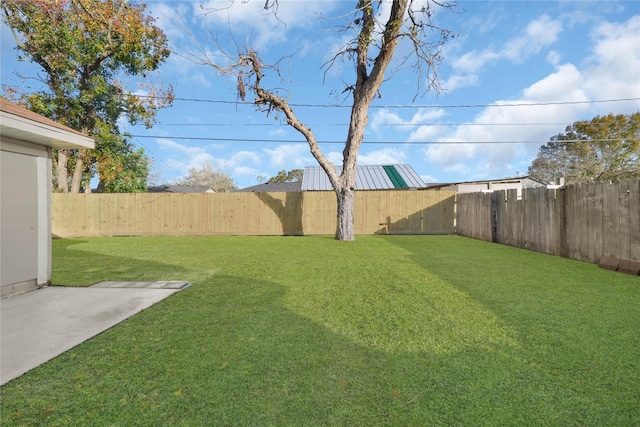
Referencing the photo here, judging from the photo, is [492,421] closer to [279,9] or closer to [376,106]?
[279,9]

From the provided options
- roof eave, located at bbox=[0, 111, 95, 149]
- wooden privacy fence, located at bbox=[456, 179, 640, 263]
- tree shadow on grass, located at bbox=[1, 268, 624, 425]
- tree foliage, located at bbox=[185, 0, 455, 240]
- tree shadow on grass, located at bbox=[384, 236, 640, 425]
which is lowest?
tree shadow on grass, located at bbox=[1, 268, 624, 425]

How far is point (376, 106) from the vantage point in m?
17.6

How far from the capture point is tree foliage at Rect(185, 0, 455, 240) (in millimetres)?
7734

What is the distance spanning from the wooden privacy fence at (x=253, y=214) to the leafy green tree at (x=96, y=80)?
3.64 meters

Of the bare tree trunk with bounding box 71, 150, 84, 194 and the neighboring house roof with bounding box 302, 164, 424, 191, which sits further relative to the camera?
the neighboring house roof with bounding box 302, 164, 424, 191

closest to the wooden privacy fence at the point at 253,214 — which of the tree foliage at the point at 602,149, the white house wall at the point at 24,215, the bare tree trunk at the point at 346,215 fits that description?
the bare tree trunk at the point at 346,215

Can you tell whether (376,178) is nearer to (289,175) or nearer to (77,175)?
(77,175)

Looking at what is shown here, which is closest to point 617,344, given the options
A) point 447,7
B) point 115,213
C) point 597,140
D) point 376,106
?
point 447,7

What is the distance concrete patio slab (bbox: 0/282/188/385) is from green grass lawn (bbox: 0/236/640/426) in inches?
7.7

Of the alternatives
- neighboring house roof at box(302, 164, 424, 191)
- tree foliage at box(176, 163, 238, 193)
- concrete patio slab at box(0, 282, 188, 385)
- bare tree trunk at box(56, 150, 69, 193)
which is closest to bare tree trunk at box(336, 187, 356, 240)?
concrete patio slab at box(0, 282, 188, 385)

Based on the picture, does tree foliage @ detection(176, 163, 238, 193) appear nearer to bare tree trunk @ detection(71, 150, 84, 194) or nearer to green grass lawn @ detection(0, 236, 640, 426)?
bare tree trunk @ detection(71, 150, 84, 194)

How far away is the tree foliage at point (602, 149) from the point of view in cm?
2234

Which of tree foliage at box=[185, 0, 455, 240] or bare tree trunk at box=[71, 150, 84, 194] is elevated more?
tree foliage at box=[185, 0, 455, 240]

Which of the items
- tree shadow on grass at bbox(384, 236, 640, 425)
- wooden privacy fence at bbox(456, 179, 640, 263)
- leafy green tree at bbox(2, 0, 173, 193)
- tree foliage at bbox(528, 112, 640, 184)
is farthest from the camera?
tree foliage at bbox(528, 112, 640, 184)
